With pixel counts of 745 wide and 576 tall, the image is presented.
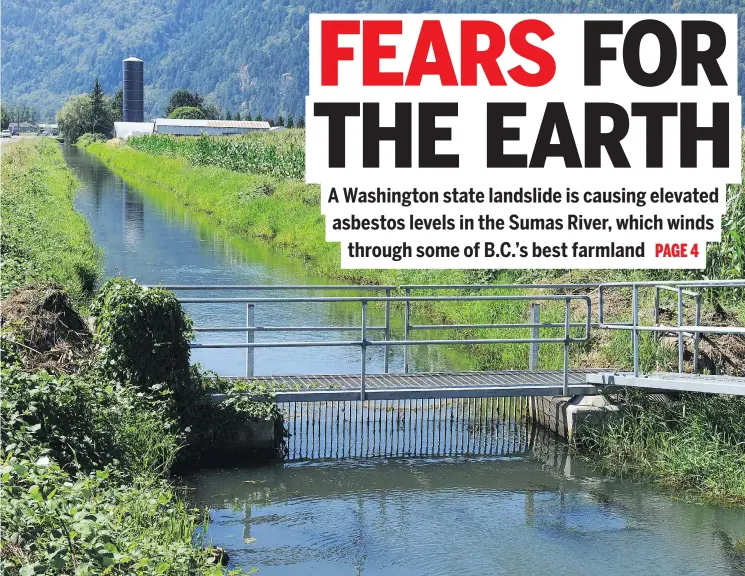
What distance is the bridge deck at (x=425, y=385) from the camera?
13367 mm

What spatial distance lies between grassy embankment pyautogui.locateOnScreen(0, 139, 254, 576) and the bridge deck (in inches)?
64.4

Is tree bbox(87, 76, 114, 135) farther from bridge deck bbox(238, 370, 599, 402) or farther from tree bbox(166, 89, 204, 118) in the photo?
bridge deck bbox(238, 370, 599, 402)

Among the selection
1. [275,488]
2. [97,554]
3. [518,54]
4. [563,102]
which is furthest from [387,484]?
[518,54]

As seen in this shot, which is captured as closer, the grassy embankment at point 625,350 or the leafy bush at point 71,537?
the leafy bush at point 71,537

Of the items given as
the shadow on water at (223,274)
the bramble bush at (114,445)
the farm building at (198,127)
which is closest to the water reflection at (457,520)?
the bramble bush at (114,445)

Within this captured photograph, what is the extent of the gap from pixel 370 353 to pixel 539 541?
7.94 metres

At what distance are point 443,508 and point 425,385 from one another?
2107mm

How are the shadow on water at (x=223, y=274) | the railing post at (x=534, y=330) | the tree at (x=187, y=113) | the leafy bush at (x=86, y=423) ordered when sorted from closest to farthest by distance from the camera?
the leafy bush at (x=86, y=423)
the railing post at (x=534, y=330)
the shadow on water at (x=223, y=274)
the tree at (x=187, y=113)

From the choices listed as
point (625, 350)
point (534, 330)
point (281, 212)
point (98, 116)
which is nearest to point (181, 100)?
point (98, 116)

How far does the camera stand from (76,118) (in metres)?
160

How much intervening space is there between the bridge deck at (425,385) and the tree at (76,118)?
6035 inches

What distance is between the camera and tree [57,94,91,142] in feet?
525

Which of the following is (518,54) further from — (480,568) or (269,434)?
(480,568)

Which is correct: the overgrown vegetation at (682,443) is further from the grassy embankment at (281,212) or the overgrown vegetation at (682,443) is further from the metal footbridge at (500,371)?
the grassy embankment at (281,212)
